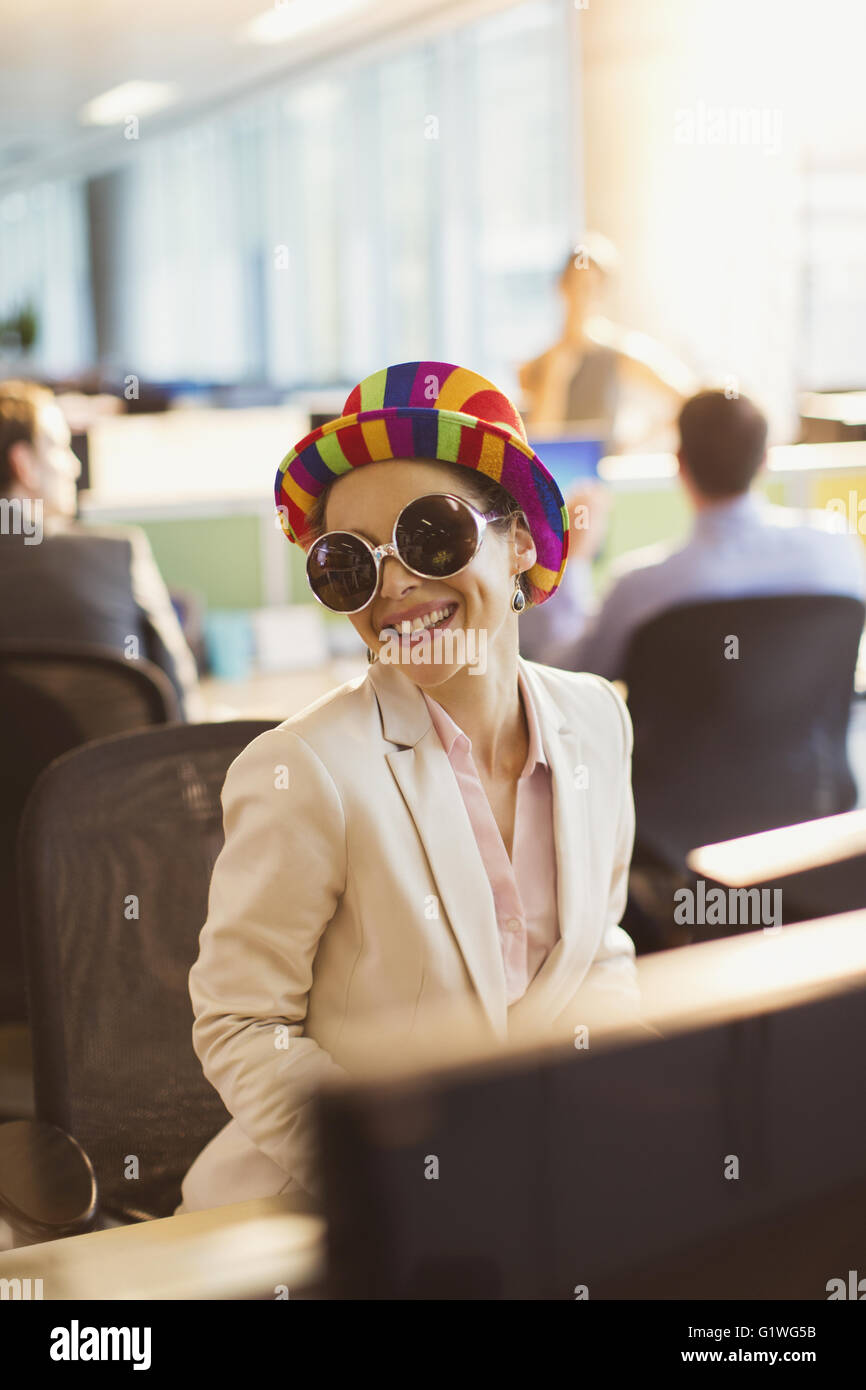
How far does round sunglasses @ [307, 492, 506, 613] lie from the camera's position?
2.50ft

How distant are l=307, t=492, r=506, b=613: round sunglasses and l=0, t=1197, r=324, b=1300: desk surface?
33 centimetres

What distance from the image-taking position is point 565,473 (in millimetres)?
2971

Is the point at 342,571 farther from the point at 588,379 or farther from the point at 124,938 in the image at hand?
the point at 588,379

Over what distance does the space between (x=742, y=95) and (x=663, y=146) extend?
0.38 m

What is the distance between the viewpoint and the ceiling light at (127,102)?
7.78 meters

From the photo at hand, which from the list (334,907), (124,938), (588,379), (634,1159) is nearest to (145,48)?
(588,379)

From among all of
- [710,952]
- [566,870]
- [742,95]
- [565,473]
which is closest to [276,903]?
[566,870]

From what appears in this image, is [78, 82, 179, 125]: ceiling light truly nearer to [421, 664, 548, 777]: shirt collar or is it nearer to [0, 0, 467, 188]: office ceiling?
[0, 0, 467, 188]: office ceiling

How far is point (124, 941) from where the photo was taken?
1241mm

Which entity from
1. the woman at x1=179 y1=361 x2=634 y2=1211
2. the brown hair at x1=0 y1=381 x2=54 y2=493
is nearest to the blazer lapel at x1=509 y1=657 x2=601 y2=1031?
the woman at x1=179 y1=361 x2=634 y2=1211

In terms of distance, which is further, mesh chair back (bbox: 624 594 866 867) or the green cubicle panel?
the green cubicle panel

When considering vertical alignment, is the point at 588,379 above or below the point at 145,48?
below

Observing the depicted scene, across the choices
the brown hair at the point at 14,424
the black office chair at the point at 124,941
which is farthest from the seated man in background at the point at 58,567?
the black office chair at the point at 124,941

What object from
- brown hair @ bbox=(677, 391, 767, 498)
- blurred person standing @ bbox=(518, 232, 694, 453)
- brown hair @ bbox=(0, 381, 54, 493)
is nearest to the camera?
brown hair @ bbox=(677, 391, 767, 498)
